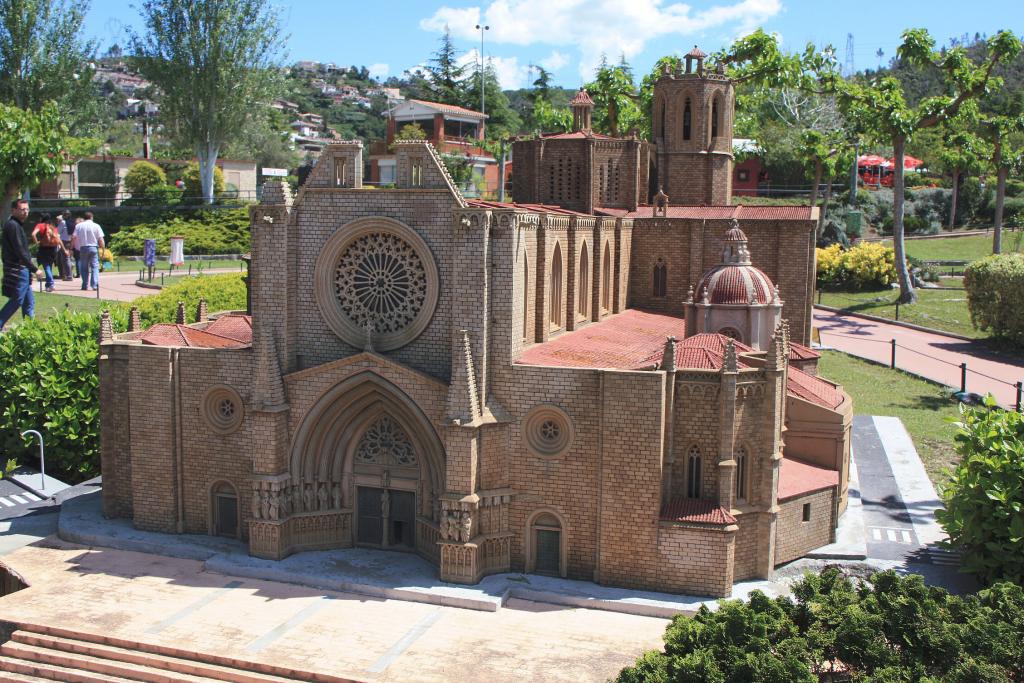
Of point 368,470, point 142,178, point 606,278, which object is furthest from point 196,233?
point 368,470

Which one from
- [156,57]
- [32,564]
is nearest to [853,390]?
[32,564]

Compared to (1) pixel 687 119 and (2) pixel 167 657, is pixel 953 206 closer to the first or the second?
(1) pixel 687 119

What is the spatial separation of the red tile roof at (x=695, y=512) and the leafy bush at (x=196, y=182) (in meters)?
45.9

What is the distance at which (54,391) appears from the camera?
27.8 metres

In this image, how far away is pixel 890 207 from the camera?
6950 centimetres

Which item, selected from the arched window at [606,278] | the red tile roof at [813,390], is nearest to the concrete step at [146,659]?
the red tile roof at [813,390]

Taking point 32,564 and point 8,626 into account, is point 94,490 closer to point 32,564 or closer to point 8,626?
point 32,564

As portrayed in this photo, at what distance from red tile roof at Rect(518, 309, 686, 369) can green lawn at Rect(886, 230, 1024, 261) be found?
35.3 meters

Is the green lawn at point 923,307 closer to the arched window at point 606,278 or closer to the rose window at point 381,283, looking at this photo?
the arched window at point 606,278

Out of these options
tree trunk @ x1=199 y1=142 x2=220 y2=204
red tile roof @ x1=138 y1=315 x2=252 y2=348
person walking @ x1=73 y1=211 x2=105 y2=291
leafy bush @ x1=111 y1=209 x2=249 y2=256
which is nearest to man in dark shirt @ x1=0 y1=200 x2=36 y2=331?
person walking @ x1=73 y1=211 x2=105 y2=291

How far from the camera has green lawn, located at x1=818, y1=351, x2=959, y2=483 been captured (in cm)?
3155

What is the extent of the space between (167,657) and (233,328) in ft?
32.3

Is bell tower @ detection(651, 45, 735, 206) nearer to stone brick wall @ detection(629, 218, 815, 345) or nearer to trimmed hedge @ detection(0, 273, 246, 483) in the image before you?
stone brick wall @ detection(629, 218, 815, 345)

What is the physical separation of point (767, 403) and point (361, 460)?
9.10 metres
